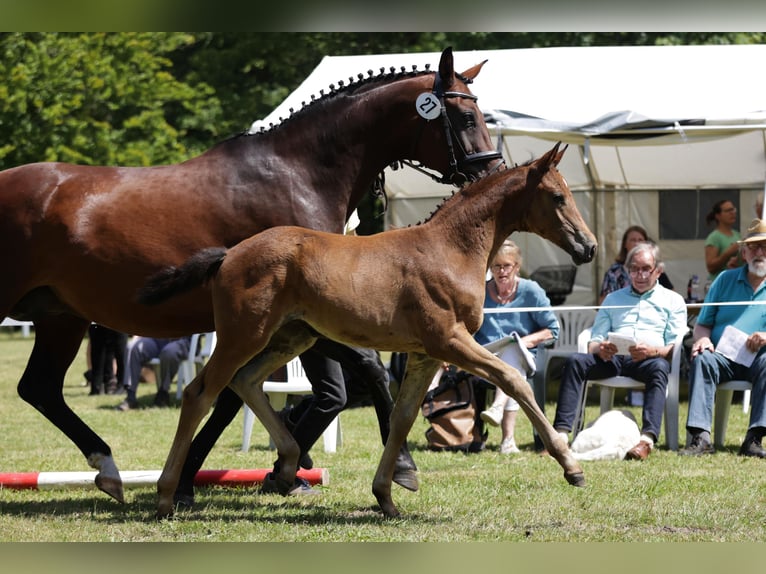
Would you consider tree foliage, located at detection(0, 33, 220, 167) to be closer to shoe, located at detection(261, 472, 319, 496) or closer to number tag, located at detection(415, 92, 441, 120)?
shoe, located at detection(261, 472, 319, 496)

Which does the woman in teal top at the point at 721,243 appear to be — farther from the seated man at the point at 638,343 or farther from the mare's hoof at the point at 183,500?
the mare's hoof at the point at 183,500

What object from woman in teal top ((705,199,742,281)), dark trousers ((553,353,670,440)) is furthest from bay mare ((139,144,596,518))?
woman in teal top ((705,199,742,281))

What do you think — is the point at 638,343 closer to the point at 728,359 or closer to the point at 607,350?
the point at 607,350

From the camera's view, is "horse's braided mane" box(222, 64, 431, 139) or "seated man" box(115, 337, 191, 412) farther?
"seated man" box(115, 337, 191, 412)

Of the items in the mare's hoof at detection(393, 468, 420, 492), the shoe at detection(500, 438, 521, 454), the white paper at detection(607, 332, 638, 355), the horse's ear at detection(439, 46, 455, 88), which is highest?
the horse's ear at detection(439, 46, 455, 88)

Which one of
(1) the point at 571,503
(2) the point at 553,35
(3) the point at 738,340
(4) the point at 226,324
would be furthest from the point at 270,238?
(2) the point at 553,35

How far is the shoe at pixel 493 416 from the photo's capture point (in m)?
8.24

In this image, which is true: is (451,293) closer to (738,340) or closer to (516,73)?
(738,340)

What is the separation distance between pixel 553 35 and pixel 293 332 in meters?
19.1

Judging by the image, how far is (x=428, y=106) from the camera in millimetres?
5773

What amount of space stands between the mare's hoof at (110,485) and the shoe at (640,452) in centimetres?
360

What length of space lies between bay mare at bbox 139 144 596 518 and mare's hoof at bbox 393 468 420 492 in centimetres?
45

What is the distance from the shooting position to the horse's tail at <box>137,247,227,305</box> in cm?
537

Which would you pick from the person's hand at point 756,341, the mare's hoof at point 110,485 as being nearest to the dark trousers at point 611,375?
the person's hand at point 756,341
